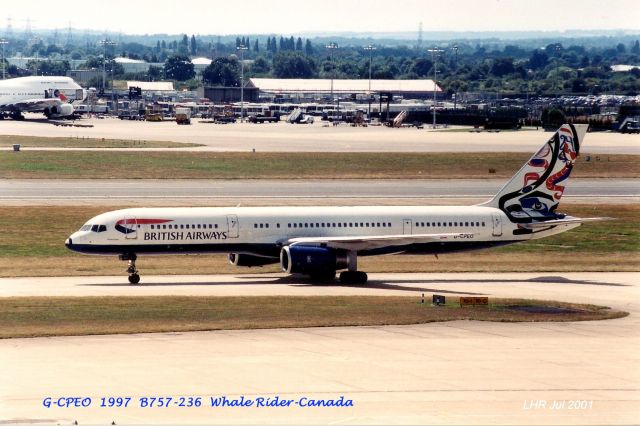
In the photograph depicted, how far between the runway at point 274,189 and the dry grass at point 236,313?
1719 inches

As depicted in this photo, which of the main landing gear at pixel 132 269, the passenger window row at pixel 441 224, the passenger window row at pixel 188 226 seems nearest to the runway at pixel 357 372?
the passenger window row at pixel 441 224

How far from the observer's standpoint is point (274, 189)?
4186 inches

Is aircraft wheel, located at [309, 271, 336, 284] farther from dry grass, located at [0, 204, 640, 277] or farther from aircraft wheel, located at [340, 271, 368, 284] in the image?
dry grass, located at [0, 204, 640, 277]

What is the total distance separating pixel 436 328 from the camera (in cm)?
4925

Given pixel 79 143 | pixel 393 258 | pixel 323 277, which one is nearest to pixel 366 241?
pixel 323 277

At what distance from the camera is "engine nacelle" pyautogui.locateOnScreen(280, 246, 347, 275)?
62.5 m

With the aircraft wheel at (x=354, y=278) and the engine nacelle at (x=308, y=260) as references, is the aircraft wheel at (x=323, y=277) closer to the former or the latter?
the engine nacelle at (x=308, y=260)

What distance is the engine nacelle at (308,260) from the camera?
62.5 metres

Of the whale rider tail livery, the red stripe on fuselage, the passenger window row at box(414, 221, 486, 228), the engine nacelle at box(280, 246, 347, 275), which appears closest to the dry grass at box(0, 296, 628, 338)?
the engine nacelle at box(280, 246, 347, 275)

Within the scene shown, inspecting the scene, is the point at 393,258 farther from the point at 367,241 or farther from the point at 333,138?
the point at 333,138

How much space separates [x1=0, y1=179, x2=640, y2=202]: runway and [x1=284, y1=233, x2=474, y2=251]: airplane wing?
35954mm

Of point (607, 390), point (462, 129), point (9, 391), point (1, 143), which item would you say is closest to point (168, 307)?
point (9, 391)

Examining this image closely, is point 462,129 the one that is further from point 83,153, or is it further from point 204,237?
point 204,237

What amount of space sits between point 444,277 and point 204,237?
1347cm
